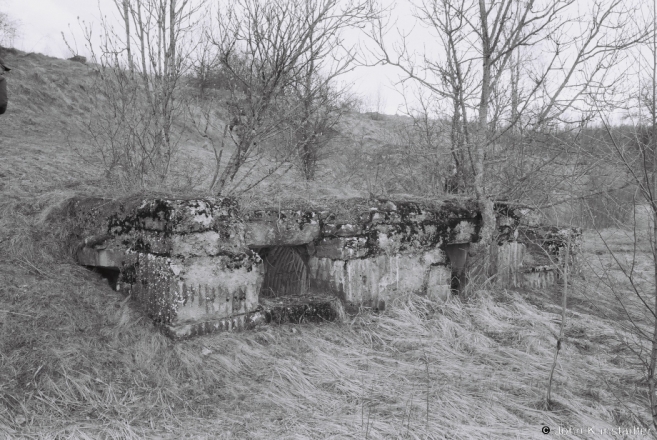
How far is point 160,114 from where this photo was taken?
460cm

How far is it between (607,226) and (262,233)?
7.68 metres

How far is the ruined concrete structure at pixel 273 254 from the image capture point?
3340 mm

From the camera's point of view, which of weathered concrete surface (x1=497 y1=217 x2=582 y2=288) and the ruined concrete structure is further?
weathered concrete surface (x1=497 y1=217 x2=582 y2=288)

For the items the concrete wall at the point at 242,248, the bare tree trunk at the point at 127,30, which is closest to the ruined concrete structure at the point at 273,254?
the concrete wall at the point at 242,248

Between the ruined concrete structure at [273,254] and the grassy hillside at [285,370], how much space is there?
0.17 metres

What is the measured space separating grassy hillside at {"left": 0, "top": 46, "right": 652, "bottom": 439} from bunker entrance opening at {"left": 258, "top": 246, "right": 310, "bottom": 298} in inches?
26.5

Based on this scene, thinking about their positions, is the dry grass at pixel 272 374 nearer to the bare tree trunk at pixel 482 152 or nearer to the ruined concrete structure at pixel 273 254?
the ruined concrete structure at pixel 273 254

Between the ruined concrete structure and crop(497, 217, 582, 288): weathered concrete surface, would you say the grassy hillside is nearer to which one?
the ruined concrete structure

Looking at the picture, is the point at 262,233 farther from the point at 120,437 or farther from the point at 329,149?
the point at 329,149

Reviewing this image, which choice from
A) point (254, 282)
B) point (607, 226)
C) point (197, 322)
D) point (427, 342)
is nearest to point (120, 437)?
point (197, 322)

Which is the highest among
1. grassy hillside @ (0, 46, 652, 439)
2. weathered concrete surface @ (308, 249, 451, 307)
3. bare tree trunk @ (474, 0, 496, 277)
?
bare tree trunk @ (474, 0, 496, 277)

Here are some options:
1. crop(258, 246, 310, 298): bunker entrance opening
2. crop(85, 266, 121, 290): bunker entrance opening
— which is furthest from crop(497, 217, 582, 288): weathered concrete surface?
crop(85, 266, 121, 290): bunker entrance opening

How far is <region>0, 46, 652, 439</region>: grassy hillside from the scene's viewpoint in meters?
2.52

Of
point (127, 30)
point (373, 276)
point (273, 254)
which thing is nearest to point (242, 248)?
point (273, 254)
